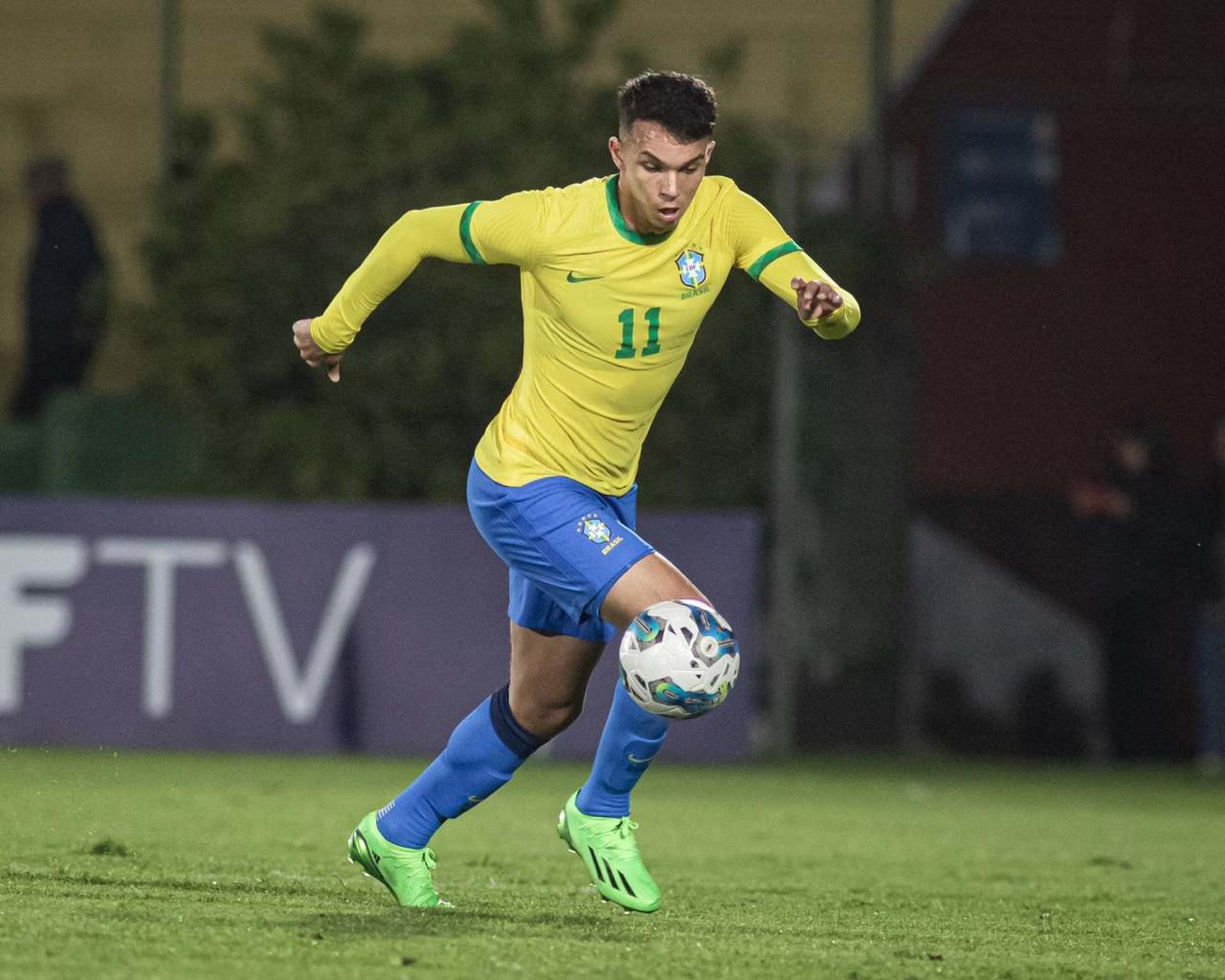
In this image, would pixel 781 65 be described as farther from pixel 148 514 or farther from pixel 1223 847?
pixel 1223 847

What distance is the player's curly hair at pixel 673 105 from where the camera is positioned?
5230 millimetres

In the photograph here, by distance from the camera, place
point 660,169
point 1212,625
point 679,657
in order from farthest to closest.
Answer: point 1212,625 → point 660,169 → point 679,657

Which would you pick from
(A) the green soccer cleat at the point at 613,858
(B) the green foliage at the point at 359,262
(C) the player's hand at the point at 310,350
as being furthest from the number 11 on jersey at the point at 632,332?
(B) the green foliage at the point at 359,262

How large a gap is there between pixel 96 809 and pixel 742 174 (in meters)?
5.51

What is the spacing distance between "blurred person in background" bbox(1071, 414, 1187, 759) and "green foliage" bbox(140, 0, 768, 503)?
6.62 feet

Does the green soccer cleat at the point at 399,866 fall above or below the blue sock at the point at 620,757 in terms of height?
below

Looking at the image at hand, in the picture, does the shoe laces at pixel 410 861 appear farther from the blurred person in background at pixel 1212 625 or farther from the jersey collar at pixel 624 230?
the blurred person in background at pixel 1212 625

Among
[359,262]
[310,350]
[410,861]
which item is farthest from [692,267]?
[359,262]

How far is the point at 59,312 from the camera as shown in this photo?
519 inches

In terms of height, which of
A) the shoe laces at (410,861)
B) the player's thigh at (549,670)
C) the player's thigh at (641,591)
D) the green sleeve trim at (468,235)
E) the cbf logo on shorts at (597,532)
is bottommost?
the shoe laces at (410,861)

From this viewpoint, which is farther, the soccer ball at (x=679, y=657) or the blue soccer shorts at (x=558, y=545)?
the blue soccer shorts at (x=558, y=545)

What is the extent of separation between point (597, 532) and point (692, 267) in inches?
27.6

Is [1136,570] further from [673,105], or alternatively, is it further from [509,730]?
[673,105]

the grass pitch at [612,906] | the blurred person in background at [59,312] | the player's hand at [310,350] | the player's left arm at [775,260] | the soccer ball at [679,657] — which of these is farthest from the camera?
the blurred person in background at [59,312]
